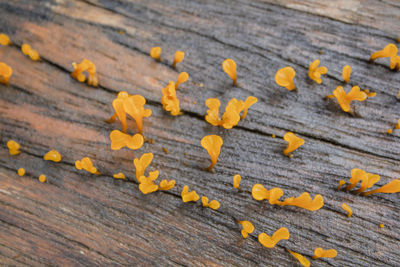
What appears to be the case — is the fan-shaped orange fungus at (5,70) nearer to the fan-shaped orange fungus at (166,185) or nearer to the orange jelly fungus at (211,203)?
the fan-shaped orange fungus at (166,185)

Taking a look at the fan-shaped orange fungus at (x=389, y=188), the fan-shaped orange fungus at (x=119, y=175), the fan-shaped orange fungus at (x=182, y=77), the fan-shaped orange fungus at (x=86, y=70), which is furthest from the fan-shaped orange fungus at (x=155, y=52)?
the fan-shaped orange fungus at (x=389, y=188)

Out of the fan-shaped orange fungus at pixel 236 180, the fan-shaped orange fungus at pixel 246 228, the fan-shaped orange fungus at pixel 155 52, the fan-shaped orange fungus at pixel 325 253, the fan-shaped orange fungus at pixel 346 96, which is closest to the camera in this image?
the fan-shaped orange fungus at pixel 325 253

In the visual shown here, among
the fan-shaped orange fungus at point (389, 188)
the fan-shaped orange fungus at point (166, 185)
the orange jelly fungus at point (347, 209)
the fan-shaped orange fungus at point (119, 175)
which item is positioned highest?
the fan-shaped orange fungus at point (389, 188)

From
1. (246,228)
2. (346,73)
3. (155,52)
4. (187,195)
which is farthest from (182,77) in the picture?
(346,73)

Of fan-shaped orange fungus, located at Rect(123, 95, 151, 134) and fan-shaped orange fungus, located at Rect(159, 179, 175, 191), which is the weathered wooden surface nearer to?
fan-shaped orange fungus, located at Rect(159, 179, 175, 191)

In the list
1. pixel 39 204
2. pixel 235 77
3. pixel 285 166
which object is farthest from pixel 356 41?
pixel 39 204

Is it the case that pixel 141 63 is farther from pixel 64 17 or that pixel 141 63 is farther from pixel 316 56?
pixel 316 56

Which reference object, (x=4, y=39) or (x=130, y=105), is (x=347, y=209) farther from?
(x=4, y=39)
